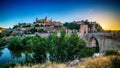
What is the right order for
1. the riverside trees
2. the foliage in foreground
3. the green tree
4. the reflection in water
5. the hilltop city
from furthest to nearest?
the hilltop city, the green tree, the reflection in water, the riverside trees, the foliage in foreground

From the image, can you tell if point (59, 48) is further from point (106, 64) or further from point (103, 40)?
point (106, 64)

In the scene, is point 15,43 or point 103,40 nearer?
point 103,40

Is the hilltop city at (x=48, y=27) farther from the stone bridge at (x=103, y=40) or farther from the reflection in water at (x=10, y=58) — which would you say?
the reflection in water at (x=10, y=58)

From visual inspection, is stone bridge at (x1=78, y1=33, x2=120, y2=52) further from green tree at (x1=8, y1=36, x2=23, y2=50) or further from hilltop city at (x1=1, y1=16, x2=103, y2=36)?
green tree at (x1=8, y1=36, x2=23, y2=50)

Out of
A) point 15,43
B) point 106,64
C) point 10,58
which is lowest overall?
point 10,58

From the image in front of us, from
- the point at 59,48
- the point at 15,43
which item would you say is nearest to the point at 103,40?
the point at 59,48

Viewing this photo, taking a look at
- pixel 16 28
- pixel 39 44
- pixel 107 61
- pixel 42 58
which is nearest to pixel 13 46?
pixel 16 28

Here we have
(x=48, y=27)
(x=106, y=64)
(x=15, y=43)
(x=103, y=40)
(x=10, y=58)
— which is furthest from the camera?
(x=48, y=27)

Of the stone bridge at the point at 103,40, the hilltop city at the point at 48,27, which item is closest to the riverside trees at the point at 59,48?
the stone bridge at the point at 103,40

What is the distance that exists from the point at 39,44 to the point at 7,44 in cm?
621

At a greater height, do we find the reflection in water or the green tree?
the green tree

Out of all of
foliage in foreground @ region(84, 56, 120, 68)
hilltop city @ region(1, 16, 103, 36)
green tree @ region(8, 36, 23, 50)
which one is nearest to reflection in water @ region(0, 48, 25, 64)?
green tree @ region(8, 36, 23, 50)

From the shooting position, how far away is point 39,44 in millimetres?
8656

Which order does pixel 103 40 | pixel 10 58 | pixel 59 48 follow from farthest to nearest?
pixel 103 40 → pixel 10 58 → pixel 59 48
